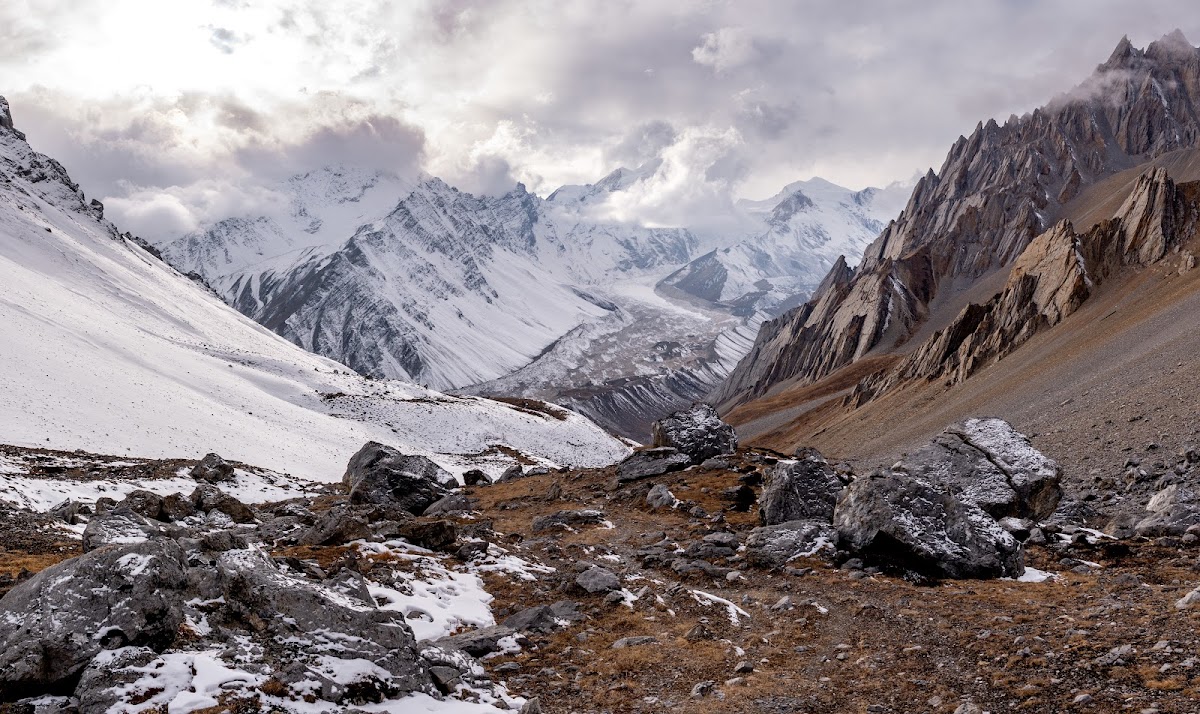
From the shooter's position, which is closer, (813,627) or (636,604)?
(813,627)

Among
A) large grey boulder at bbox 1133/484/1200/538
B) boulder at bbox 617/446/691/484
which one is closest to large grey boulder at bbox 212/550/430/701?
large grey boulder at bbox 1133/484/1200/538

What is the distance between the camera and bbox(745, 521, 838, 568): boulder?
901 inches

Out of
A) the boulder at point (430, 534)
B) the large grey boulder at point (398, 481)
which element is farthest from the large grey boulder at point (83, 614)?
the large grey boulder at point (398, 481)

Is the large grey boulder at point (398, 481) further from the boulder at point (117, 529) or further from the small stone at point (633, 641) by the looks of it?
the small stone at point (633, 641)

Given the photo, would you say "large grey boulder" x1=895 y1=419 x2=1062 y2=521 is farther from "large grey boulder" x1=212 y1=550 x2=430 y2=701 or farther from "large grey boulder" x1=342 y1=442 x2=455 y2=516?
"large grey boulder" x1=342 y1=442 x2=455 y2=516

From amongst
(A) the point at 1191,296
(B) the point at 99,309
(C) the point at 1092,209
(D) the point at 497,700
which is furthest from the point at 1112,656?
(C) the point at 1092,209

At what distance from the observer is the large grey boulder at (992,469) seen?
2592 centimetres

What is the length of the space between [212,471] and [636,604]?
93.8 feet

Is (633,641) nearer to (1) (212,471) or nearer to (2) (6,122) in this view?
(1) (212,471)

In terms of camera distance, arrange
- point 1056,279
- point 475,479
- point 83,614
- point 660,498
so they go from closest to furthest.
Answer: point 83,614 → point 660,498 → point 475,479 → point 1056,279

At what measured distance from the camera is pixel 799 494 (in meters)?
27.8

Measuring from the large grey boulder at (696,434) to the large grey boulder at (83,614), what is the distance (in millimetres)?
31430

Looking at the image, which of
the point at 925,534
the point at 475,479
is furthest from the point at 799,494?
the point at 475,479

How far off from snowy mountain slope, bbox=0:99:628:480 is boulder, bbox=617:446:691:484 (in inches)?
1033
